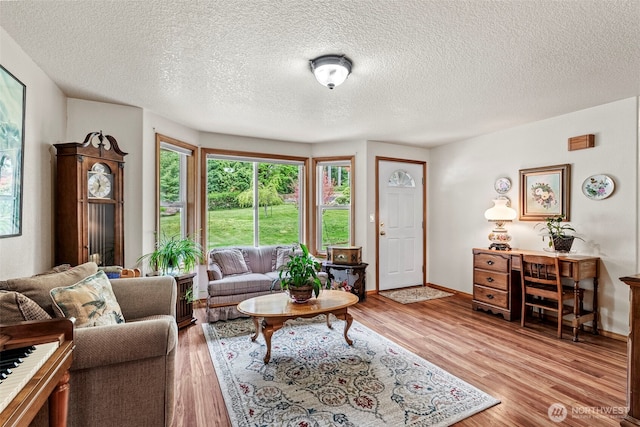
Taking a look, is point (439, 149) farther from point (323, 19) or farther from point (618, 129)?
point (323, 19)

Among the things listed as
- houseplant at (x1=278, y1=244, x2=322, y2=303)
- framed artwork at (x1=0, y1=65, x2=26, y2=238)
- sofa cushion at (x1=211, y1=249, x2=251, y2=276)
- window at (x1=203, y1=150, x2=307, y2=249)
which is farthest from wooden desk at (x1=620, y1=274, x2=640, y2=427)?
window at (x1=203, y1=150, x2=307, y2=249)

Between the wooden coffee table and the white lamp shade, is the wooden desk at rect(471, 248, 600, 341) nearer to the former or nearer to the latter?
the white lamp shade

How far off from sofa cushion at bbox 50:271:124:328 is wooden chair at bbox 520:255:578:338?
3879mm

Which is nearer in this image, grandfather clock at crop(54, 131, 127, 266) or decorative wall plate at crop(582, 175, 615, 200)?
grandfather clock at crop(54, 131, 127, 266)

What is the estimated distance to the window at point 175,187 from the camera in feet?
12.5

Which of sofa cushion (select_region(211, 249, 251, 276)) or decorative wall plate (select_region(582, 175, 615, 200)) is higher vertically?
decorative wall plate (select_region(582, 175, 615, 200))

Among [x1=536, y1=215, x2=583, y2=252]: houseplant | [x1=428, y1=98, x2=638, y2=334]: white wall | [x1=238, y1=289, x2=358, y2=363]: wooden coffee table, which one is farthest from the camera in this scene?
[x1=536, y1=215, x2=583, y2=252]: houseplant

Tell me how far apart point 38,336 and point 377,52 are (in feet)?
8.00

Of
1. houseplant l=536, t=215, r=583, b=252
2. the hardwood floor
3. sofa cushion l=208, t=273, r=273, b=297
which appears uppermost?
houseplant l=536, t=215, r=583, b=252

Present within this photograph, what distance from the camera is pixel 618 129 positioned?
10.2 feet

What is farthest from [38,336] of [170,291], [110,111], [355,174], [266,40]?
[355,174]

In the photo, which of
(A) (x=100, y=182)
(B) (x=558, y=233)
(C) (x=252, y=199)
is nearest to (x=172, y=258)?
(A) (x=100, y=182)

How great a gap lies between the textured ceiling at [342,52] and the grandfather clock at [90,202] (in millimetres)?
605

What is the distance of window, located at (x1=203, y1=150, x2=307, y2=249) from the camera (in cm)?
450
